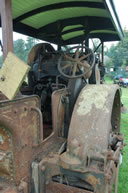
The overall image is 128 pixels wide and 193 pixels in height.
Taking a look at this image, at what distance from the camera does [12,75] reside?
4.42 ft

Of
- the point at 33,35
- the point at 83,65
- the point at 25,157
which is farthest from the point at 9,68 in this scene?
the point at 33,35

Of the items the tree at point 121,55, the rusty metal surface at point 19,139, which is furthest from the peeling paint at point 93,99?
the tree at point 121,55

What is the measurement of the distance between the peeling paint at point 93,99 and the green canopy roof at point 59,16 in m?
1.16

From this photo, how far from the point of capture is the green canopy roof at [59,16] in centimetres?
302

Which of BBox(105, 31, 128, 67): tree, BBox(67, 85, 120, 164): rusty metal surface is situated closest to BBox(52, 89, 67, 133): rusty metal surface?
BBox(67, 85, 120, 164): rusty metal surface

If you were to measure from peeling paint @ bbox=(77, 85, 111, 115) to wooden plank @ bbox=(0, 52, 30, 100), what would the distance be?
29.2 inches

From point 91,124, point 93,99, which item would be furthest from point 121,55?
point 91,124

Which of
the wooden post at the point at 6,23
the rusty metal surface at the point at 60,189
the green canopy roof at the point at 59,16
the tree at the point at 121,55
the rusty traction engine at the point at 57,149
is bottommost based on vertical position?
the rusty metal surface at the point at 60,189

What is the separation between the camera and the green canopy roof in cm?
302

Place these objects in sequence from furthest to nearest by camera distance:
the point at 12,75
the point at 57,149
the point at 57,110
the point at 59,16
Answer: the point at 59,16 → the point at 57,110 → the point at 57,149 → the point at 12,75

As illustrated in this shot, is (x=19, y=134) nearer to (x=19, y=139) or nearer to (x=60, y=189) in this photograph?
(x=19, y=139)

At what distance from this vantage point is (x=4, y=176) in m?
1.52

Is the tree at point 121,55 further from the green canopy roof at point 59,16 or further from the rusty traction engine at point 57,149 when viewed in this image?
the rusty traction engine at point 57,149

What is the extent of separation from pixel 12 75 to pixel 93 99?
0.91 m
